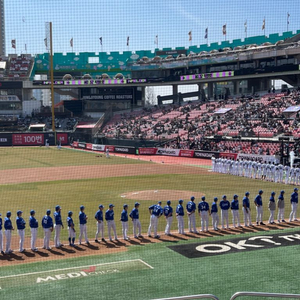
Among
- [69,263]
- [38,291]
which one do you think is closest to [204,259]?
[69,263]

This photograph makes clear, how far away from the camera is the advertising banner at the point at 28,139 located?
53.3 metres

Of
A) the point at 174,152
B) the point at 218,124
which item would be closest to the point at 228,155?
the point at 174,152

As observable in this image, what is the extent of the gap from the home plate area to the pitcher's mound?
8.82 meters

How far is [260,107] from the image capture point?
143ft

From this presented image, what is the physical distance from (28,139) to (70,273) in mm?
45957

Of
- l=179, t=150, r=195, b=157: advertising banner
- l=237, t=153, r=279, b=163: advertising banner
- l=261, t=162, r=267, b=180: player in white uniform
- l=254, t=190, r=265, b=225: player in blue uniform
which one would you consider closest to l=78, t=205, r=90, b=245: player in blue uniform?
l=254, t=190, r=265, b=225: player in blue uniform

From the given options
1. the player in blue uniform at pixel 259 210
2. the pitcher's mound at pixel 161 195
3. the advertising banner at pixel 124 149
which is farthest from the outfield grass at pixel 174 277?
the advertising banner at pixel 124 149

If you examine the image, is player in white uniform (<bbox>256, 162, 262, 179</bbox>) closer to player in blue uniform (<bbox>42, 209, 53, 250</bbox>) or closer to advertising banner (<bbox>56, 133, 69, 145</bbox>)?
player in blue uniform (<bbox>42, 209, 53, 250</bbox>)

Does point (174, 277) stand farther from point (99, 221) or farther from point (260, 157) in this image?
point (260, 157)

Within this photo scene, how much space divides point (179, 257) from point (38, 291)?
142 inches

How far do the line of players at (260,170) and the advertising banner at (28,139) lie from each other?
30.0m

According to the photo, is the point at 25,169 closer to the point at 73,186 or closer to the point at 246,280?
the point at 73,186

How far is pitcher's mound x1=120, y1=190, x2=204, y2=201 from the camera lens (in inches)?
759

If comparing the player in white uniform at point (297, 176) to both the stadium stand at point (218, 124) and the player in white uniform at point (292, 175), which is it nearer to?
the player in white uniform at point (292, 175)
